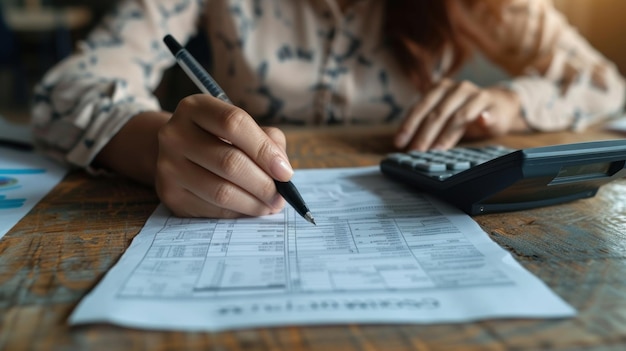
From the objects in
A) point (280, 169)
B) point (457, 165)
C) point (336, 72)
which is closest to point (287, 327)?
point (280, 169)

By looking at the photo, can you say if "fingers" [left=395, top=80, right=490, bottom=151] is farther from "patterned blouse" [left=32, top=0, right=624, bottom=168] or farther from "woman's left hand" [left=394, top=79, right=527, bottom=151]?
"patterned blouse" [left=32, top=0, right=624, bottom=168]

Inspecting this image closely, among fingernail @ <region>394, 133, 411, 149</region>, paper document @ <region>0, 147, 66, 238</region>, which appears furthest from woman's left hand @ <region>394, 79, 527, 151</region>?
paper document @ <region>0, 147, 66, 238</region>

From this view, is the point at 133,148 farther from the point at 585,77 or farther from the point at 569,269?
the point at 585,77

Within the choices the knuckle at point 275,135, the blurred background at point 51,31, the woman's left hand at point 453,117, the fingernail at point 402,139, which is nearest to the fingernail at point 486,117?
the woman's left hand at point 453,117

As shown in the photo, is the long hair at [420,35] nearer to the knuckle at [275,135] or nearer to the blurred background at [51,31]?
the knuckle at [275,135]

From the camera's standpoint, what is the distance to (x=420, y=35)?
33.6 inches

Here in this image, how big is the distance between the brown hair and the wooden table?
46 cm

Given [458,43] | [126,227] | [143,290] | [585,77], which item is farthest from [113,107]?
[585,77]

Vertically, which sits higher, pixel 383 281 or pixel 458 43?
pixel 458 43

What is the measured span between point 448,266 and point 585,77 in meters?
0.66

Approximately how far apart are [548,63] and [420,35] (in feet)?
0.70

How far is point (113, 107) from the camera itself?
54cm

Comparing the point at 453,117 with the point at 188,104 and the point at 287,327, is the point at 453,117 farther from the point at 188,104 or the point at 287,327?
the point at 287,327

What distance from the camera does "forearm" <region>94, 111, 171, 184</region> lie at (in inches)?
18.4
